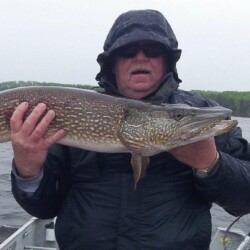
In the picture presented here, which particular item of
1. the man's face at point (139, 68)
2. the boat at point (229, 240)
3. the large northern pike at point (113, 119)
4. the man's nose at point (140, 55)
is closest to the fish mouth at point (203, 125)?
the large northern pike at point (113, 119)

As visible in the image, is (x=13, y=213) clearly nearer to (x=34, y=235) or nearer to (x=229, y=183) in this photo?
(x=34, y=235)

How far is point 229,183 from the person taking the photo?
2299 mm

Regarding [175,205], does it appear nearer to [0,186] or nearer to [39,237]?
[39,237]

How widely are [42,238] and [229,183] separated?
3.11 meters

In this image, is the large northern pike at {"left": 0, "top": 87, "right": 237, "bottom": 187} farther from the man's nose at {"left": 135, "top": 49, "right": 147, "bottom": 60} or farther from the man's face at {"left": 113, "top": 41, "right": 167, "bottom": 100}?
the man's nose at {"left": 135, "top": 49, "right": 147, "bottom": 60}

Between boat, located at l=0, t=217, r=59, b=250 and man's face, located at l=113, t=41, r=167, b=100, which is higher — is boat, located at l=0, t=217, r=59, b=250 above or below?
below

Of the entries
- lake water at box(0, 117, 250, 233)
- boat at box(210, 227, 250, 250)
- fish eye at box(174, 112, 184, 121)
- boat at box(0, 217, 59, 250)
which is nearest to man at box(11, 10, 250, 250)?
fish eye at box(174, 112, 184, 121)

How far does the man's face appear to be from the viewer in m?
2.62

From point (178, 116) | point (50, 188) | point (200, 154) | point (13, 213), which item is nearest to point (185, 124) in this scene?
point (178, 116)

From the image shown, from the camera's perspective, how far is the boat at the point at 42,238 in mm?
4066

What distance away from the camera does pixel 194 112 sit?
2438 millimetres

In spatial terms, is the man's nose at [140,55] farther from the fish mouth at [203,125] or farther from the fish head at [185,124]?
the fish mouth at [203,125]

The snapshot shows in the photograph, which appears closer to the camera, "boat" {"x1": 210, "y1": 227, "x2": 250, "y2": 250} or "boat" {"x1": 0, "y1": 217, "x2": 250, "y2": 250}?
"boat" {"x1": 0, "y1": 217, "x2": 250, "y2": 250}

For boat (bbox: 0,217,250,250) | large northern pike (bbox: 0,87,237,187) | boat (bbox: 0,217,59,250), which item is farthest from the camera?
boat (bbox: 0,217,59,250)
